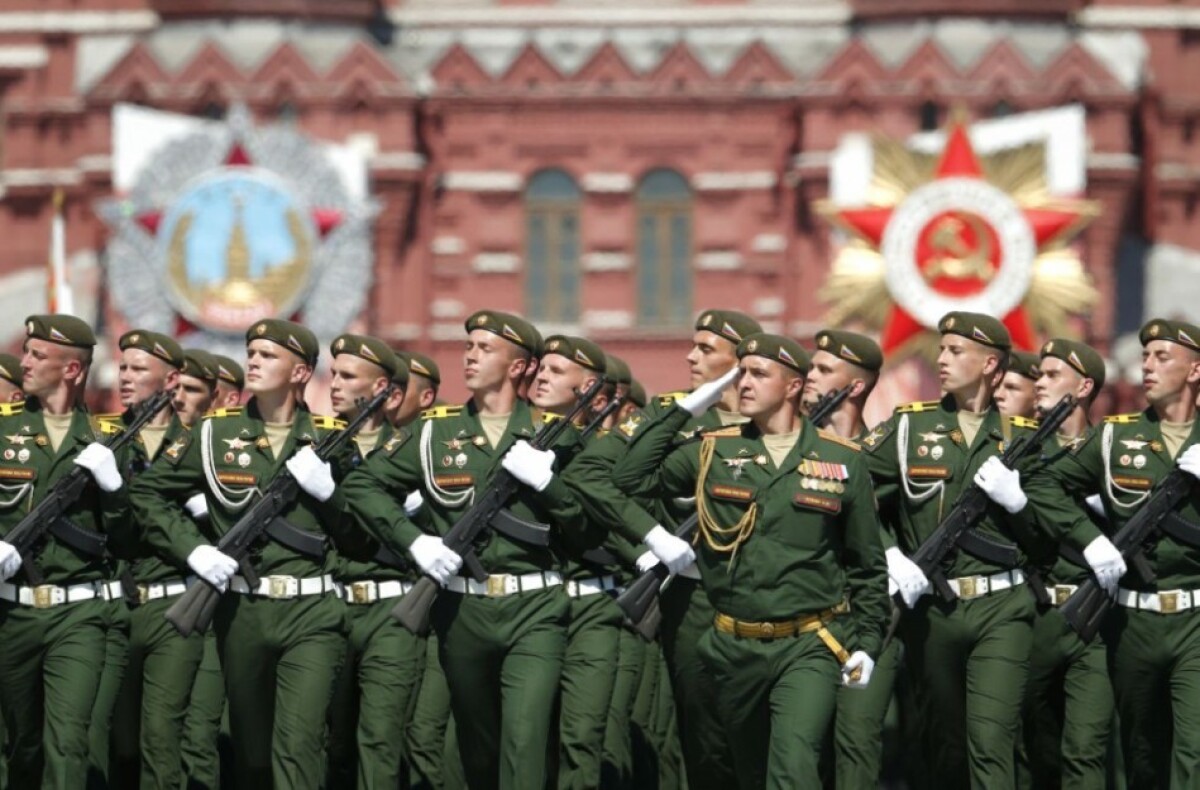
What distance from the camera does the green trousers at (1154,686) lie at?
12.4 m

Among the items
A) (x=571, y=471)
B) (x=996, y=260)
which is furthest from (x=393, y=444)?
(x=996, y=260)

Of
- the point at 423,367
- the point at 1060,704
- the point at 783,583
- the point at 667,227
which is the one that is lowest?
the point at 1060,704

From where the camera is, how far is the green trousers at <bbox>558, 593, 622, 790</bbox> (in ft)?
40.5

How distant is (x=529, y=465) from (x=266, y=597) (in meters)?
1.23

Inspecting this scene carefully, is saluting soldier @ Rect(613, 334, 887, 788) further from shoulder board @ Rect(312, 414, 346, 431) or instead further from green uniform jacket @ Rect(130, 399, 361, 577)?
shoulder board @ Rect(312, 414, 346, 431)

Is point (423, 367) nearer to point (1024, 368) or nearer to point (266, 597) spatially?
point (1024, 368)

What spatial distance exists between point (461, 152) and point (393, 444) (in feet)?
77.2

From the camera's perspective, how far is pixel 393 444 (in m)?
12.8

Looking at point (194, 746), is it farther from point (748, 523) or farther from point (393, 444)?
point (748, 523)

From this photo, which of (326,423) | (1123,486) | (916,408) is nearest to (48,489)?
(326,423)

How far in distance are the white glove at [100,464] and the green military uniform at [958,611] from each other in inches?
125

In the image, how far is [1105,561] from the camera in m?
12.4

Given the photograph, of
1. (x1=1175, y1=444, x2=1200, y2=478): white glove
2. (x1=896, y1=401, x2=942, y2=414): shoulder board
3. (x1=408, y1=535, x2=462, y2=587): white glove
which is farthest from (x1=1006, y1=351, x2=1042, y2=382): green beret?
(x1=408, y1=535, x2=462, y2=587): white glove

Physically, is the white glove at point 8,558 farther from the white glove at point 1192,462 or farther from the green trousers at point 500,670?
the white glove at point 1192,462
